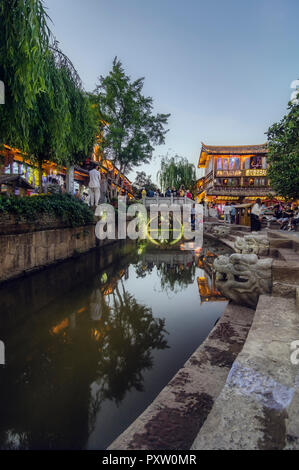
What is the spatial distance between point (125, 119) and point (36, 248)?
12.8 meters

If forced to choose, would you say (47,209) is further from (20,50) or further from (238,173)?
(238,173)

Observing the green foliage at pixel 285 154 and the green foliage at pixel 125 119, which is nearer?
the green foliage at pixel 285 154

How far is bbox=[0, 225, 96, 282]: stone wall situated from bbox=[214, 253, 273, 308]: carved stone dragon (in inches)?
164

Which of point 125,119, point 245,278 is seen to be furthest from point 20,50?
point 125,119

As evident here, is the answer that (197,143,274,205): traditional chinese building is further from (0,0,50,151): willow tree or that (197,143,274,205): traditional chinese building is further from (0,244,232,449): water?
(0,0,50,151): willow tree

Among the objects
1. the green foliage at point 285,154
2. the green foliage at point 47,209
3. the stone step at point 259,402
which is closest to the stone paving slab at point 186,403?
the stone step at point 259,402

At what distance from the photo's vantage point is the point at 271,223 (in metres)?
14.6

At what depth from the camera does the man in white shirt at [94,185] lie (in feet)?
32.8

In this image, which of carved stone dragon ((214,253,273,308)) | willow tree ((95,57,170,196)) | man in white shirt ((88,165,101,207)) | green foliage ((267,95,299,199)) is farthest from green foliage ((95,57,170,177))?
carved stone dragon ((214,253,273,308))

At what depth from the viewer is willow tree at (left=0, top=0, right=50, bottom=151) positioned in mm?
3080

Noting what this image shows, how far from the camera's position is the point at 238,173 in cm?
2984

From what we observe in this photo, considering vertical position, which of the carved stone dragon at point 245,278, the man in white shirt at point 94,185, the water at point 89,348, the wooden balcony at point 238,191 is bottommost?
the water at point 89,348

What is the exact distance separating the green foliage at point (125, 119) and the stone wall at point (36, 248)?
8.83m

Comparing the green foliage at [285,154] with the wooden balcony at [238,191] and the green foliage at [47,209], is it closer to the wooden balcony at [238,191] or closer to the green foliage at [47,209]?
the green foliage at [47,209]
